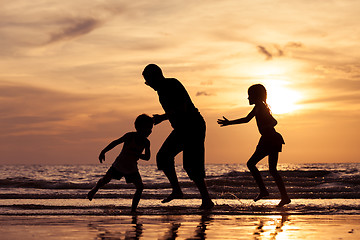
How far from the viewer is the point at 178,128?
26.9 feet

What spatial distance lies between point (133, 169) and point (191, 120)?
122 centimetres

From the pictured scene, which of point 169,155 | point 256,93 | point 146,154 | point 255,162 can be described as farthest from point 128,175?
point 256,93

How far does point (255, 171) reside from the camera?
9.46 meters

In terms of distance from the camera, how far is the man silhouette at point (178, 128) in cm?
812

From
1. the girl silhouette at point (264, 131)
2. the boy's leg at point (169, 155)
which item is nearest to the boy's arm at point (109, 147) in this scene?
the boy's leg at point (169, 155)

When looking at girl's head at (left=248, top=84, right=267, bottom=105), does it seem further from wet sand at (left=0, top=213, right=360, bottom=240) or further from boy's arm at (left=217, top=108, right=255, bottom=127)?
wet sand at (left=0, top=213, right=360, bottom=240)

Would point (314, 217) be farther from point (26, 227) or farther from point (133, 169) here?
point (26, 227)

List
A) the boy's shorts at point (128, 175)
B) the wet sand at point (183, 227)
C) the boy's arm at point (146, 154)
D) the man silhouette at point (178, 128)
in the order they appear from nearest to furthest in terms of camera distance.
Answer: the wet sand at point (183, 227), the man silhouette at point (178, 128), the boy's arm at point (146, 154), the boy's shorts at point (128, 175)

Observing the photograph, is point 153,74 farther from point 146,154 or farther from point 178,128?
point 146,154

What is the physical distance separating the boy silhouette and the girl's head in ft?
6.01

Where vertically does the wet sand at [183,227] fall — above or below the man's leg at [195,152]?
below

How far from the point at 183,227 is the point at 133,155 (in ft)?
8.74

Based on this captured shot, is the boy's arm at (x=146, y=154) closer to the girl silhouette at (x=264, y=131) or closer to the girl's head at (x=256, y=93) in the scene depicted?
the girl silhouette at (x=264, y=131)

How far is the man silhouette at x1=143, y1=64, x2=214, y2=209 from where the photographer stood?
26.6 feet
